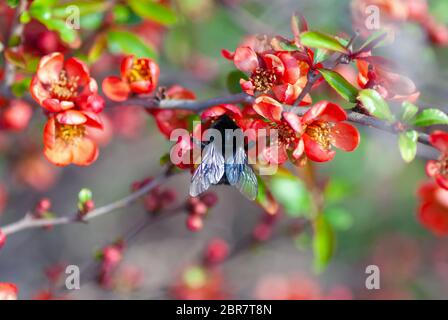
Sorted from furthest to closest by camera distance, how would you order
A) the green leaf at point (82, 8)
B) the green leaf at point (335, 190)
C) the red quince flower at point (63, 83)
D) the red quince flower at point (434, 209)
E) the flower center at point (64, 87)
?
Answer: the green leaf at point (335, 190) → the red quince flower at point (434, 209) → the green leaf at point (82, 8) → the flower center at point (64, 87) → the red quince flower at point (63, 83)

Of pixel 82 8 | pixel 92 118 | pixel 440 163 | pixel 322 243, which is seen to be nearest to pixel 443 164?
pixel 440 163

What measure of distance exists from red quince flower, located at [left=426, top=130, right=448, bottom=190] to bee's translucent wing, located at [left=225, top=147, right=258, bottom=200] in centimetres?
46

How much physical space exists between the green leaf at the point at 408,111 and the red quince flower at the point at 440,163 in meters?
0.08

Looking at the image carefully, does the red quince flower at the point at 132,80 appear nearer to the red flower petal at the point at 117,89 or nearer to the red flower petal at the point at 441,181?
the red flower petal at the point at 117,89

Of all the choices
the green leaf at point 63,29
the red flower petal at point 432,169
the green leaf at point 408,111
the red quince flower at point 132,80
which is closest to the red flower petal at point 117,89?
the red quince flower at point 132,80

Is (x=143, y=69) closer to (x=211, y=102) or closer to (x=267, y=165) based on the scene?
(x=211, y=102)

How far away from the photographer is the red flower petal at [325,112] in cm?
134

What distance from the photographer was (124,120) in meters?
3.09

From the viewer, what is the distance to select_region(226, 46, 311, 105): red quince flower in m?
1.37

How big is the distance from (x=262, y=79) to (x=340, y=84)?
0.20 metres

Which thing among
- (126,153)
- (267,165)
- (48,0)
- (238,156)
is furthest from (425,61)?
(126,153)

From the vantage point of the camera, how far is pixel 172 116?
5.32ft
